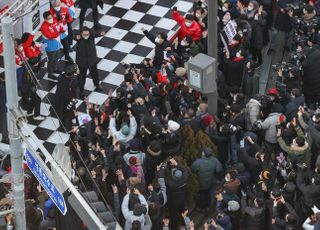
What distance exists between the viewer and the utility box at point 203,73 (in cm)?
1720

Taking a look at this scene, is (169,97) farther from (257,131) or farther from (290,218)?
(290,218)

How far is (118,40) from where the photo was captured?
75.8 feet

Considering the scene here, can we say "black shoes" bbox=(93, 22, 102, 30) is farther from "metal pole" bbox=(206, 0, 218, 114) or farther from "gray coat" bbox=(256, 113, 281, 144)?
"gray coat" bbox=(256, 113, 281, 144)

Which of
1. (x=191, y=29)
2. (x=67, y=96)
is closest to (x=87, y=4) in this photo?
(x=191, y=29)

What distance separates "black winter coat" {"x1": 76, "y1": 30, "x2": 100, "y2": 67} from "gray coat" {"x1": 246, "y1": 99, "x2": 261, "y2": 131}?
419 centimetres

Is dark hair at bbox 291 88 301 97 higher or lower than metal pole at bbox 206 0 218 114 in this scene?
lower

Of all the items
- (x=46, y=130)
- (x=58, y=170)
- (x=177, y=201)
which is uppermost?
(x=58, y=170)

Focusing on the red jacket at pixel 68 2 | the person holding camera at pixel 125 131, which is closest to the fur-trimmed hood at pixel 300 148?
the person holding camera at pixel 125 131

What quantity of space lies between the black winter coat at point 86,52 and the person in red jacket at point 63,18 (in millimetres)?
1015

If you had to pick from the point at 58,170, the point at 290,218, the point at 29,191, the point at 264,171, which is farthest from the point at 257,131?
the point at 58,170

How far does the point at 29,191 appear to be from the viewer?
1717 centimetres

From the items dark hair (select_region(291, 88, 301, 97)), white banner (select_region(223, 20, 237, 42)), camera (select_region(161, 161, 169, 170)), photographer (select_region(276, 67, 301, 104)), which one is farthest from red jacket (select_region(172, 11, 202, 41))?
camera (select_region(161, 161, 169, 170))

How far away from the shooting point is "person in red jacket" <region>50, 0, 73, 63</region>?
21281mm

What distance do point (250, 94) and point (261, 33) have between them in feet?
5.91
